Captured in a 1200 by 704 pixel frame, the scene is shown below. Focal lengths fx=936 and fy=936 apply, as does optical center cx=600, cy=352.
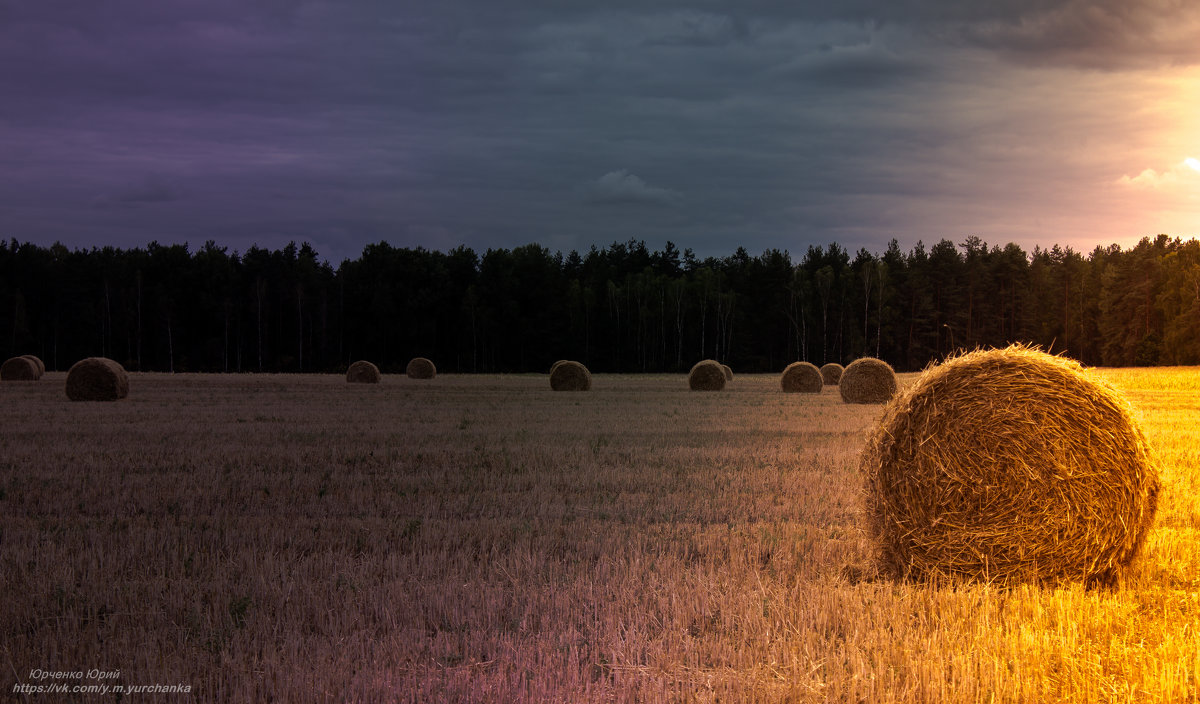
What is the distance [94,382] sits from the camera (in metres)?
28.1

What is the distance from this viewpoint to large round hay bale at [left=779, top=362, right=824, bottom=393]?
3597cm

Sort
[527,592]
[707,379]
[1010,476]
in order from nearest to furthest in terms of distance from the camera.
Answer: [527,592]
[1010,476]
[707,379]

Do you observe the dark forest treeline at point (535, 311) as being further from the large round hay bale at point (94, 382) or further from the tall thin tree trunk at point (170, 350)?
the large round hay bale at point (94, 382)

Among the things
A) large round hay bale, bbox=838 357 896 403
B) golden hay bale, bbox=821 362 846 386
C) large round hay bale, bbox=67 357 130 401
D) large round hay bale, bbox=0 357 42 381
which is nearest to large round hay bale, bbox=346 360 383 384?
large round hay bale, bbox=0 357 42 381

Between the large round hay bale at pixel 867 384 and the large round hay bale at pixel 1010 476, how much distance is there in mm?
21013

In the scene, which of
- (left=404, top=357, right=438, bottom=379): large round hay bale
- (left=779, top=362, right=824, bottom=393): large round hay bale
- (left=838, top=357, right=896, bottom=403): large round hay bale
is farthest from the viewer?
(left=404, top=357, right=438, bottom=379): large round hay bale

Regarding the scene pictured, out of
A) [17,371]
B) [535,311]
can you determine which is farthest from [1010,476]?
[535,311]

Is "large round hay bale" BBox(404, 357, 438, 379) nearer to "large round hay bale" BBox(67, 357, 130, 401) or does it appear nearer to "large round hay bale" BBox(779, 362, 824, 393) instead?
"large round hay bale" BBox(779, 362, 824, 393)

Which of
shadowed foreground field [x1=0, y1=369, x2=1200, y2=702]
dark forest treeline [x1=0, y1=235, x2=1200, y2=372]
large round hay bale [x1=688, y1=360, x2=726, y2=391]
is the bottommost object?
shadowed foreground field [x1=0, y1=369, x2=1200, y2=702]

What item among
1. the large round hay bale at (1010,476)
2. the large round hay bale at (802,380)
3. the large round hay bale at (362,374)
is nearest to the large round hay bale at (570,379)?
the large round hay bale at (802,380)

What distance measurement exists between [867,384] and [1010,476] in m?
21.5

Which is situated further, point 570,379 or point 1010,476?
point 570,379

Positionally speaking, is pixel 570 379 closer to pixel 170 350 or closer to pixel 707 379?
pixel 707 379

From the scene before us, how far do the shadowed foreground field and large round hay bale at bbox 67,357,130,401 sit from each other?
595 inches
